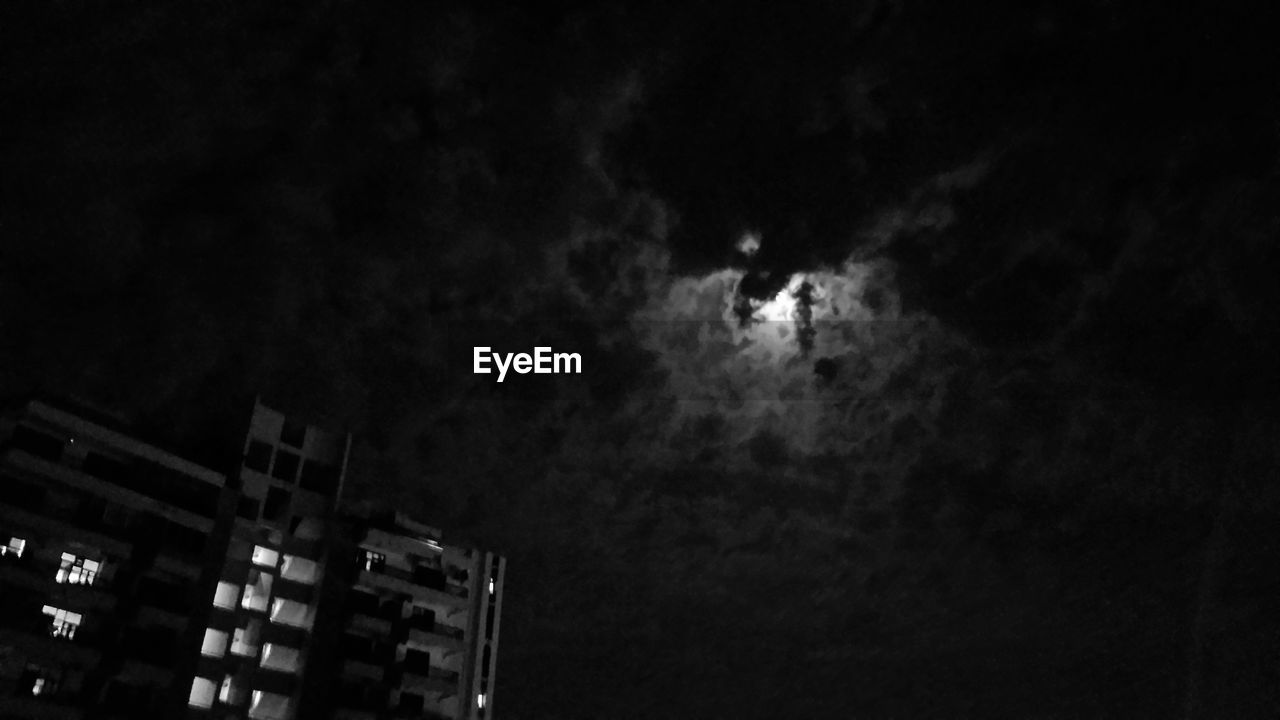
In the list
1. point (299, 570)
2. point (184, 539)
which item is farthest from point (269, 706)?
point (184, 539)

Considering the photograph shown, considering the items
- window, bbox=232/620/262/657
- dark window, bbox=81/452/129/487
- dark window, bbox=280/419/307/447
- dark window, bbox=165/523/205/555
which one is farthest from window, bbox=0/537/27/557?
dark window, bbox=280/419/307/447

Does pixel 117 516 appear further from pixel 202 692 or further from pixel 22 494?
pixel 202 692

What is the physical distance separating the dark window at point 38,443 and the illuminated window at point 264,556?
11.5 m

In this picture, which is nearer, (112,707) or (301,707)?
(112,707)

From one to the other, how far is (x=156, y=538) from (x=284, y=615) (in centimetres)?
895

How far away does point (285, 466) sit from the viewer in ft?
165

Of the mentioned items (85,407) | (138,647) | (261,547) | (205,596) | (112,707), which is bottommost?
(112,707)

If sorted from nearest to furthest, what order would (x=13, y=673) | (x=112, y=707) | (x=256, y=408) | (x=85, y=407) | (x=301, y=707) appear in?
(x=13, y=673), (x=112, y=707), (x=85, y=407), (x=301, y=707), (x=256, y=408)

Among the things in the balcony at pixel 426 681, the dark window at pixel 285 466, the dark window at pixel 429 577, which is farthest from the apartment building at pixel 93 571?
the dark window at pixel 429 577

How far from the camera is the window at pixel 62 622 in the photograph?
37781mm

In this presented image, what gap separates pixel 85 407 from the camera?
41438 mm

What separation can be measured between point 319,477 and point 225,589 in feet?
29.1

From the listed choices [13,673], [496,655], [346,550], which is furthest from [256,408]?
[496,655]

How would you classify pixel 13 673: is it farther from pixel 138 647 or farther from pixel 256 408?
pixel 256 408
